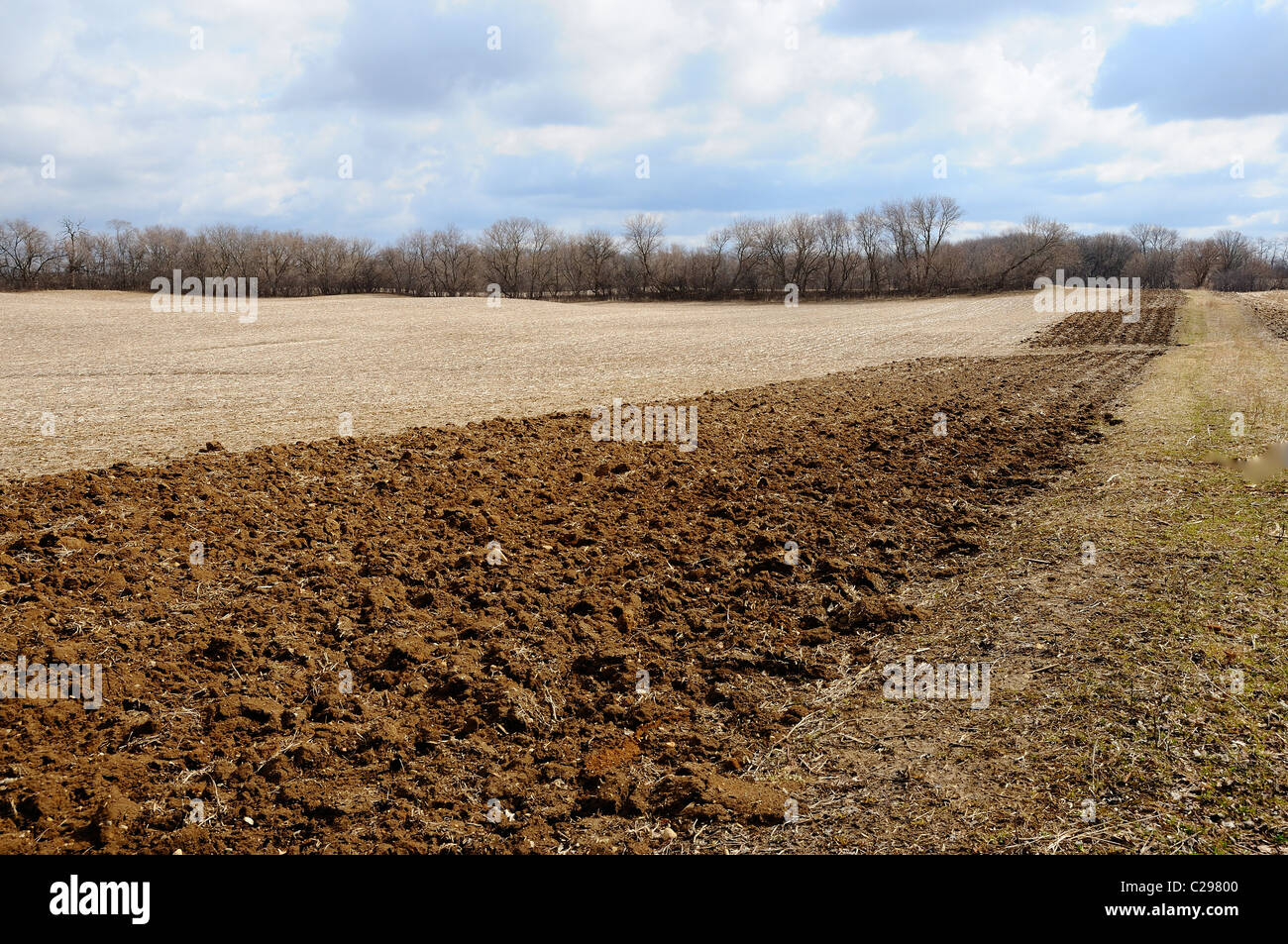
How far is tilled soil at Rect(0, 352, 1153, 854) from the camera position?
4434mm

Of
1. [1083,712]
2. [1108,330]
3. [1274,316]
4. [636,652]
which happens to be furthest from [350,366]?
[1274,316]

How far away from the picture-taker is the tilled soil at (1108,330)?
3219 centimetres

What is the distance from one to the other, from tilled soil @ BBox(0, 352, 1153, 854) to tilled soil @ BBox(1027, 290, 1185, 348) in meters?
24.2

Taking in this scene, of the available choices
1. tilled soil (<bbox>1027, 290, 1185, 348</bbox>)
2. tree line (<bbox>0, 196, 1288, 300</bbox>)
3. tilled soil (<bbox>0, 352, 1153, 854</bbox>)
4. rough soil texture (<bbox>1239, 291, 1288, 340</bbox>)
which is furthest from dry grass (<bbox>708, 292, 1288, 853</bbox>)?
tree line (<bbox>0, 196, 1288, 300</bbox>)

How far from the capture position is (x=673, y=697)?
570cm

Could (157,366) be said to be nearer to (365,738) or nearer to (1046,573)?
(365,738)

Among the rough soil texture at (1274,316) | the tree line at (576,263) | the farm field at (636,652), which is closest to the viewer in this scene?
the farm field at (636,652)

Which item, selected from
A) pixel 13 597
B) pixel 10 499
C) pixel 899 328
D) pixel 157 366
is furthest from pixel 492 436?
pixel 899 328

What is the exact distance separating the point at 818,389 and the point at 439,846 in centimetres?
1722

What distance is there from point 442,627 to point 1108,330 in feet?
126

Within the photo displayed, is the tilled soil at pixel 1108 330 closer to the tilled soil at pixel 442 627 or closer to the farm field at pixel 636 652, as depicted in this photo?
the farm field at pixel 636 652

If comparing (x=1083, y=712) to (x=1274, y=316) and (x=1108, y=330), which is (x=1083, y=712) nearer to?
(x=1108, y=330)

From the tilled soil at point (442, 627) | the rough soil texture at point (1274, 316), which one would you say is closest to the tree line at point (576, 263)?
the rough soil texture at point (1274, 316)

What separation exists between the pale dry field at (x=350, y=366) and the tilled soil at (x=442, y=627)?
4.51 meters
